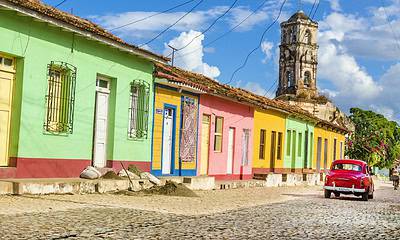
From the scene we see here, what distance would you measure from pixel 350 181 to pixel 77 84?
10599 millimetres

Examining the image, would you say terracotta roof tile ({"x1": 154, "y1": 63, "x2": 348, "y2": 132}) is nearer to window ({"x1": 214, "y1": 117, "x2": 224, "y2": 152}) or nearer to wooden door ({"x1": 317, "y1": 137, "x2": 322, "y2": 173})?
window ({"x1": 214, "y1": 117, "x2": 224, "y2": 152})

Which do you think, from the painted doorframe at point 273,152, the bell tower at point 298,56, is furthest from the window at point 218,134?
the bell tower at point 298,56

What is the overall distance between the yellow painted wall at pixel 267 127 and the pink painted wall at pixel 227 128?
2.76 feet

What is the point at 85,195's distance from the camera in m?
14.0

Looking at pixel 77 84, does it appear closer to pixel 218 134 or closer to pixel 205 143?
pixel 205 143

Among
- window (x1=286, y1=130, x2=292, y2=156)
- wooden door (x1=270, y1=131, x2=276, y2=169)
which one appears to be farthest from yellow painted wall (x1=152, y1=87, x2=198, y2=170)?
window (x1=286, y1=130, x2=292, y2=156)

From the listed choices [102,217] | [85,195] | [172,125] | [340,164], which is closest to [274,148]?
[340,164]

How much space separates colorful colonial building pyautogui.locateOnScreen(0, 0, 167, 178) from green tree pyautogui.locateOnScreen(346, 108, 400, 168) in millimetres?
48242

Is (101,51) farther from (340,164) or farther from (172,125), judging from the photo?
(340,164)

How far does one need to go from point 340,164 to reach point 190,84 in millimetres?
6435

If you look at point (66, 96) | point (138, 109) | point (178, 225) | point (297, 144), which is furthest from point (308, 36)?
point (178, 225)

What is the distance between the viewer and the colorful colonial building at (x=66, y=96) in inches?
544

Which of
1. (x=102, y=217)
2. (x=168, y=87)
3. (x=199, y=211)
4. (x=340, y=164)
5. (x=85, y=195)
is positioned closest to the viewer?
(x=102, y=217)

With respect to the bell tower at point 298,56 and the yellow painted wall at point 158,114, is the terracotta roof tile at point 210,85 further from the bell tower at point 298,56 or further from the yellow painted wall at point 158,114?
the bell tower at point 298,56
